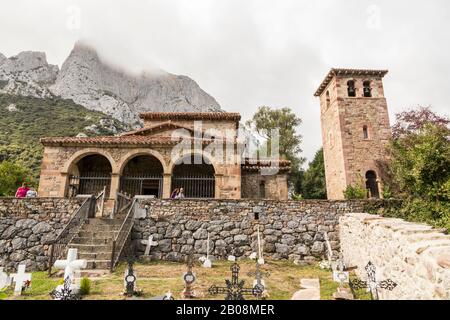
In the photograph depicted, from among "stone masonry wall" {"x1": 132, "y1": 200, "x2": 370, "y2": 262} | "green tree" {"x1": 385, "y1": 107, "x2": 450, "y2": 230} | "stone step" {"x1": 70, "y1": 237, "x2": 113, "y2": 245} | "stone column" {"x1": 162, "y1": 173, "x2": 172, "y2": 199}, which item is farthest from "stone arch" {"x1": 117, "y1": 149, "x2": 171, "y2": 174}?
"green tree" {"x1": 385, "y1": 107, "x2": 450, "y2": 230}

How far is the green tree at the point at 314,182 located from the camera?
90.9 ft

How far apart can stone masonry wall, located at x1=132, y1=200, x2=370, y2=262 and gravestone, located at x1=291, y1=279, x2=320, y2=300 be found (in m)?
2.83

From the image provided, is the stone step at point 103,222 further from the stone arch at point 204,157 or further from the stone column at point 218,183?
the stone column at point 218,183

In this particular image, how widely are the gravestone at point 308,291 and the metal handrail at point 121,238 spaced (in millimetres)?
4919

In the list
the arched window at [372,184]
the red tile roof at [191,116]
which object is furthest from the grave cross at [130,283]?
the arched window at [372,184]

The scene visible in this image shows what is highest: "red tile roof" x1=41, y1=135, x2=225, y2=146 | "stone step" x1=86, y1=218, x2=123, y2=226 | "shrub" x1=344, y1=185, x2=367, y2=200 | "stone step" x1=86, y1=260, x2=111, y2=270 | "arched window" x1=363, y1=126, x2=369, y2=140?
"arched window" x1=363, y1=126, x2=369, y2=140

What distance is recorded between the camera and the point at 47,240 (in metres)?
9.27

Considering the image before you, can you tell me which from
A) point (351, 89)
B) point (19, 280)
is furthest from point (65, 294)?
point (351, 89)

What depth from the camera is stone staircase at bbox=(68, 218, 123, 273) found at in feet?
24.1

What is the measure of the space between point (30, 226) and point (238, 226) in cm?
765

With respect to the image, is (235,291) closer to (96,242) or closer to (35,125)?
(96,242)

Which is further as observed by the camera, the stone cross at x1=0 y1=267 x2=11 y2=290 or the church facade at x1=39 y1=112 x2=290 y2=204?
the church facade at x1=39 y1=112 x2=290 y2=204

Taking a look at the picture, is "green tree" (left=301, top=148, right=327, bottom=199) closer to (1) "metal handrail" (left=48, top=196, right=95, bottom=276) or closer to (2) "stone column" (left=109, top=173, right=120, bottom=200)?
(2) "stone column" (left=109, top=173, right=120, bottom=200)
